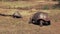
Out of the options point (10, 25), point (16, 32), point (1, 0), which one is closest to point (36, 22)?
point (10, 25)

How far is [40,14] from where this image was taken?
42.0ft

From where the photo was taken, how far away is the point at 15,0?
28141 mm

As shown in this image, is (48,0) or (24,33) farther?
(48,0)

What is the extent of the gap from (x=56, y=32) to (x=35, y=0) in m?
17.8

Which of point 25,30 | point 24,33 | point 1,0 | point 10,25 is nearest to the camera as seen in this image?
point 24,33

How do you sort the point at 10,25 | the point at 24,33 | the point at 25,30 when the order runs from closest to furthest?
the point at 24,33, the point at 25,30, the point at 10,25

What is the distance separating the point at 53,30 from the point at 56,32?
0.45 meters

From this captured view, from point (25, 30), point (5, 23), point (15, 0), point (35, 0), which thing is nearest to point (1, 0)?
point (15, 0)

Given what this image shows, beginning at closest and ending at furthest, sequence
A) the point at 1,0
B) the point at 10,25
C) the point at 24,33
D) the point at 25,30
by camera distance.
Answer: the point at 24,33
the point at 25,30
the point at 10,25
the point at 1,0

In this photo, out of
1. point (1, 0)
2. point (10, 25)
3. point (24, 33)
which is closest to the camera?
point (24, 33)

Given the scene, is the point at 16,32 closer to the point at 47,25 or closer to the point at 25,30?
the point at 25,30

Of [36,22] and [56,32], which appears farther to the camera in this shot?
[36,22]

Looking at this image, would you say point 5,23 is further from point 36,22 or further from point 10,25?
point 36,22

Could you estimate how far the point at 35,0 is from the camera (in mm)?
28500
